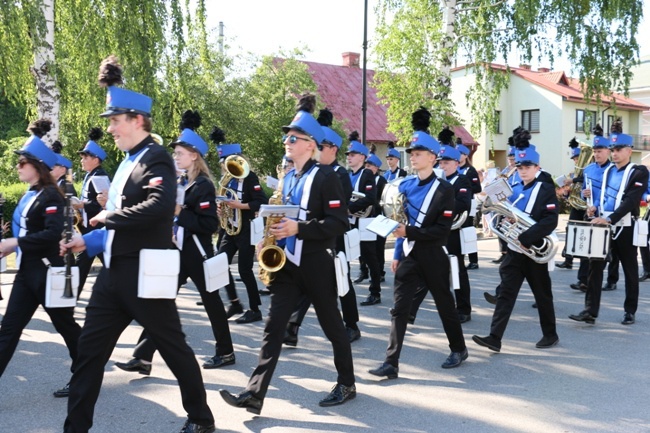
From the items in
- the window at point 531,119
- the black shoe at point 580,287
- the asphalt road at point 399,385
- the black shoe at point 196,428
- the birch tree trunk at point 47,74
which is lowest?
the asphalt road at point 399,385

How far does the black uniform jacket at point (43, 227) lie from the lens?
509 cm

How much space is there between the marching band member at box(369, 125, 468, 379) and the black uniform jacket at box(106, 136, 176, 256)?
2277mm

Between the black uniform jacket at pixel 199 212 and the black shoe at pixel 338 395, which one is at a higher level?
the black uniform jacket at pixel 199 212

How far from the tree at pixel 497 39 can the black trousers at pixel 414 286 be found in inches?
464

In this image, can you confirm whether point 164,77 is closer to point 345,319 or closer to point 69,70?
point 69,70

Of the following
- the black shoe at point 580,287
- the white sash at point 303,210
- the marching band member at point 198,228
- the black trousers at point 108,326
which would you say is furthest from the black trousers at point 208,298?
the black shoe at point 580,287

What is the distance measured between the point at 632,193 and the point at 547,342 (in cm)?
206

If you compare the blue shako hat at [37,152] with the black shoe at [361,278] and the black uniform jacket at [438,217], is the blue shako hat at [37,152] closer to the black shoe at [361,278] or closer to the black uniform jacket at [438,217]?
the black uniform jacket at [438,217]

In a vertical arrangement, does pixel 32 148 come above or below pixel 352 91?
below

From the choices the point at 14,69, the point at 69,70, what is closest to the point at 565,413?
the point at 14,69

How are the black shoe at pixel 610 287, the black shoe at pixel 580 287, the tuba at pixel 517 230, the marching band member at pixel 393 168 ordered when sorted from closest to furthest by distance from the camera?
the tuba at pixel 517 230
the black shoe at pixel 580 287
the black shoe at pixel 610 287
the marching band member at pixel 393 168

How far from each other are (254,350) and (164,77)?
7.84 meters

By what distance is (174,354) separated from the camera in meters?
4.25

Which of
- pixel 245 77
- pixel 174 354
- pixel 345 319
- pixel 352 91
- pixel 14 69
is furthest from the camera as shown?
pixel 352 91
